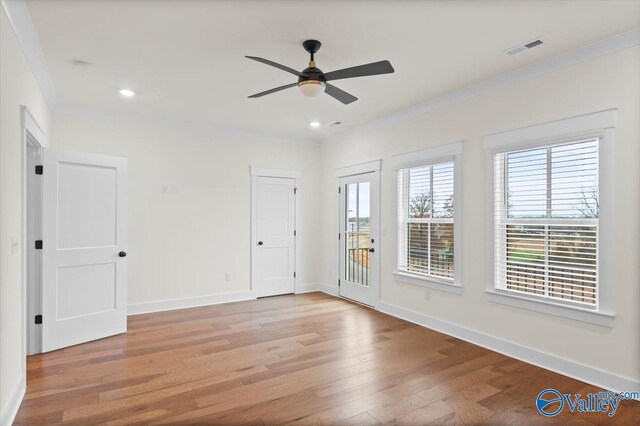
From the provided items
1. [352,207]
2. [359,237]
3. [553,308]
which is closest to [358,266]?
[359,237]

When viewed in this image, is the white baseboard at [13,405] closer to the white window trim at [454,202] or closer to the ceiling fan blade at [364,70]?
the ceiling fan blade at [364,70]

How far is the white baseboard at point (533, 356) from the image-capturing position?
285cm

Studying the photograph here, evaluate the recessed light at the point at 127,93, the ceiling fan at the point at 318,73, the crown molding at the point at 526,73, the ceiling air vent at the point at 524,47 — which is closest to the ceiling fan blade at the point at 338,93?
the ceiling fan at the point at 318,73

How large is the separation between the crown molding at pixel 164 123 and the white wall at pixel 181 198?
0.10ft

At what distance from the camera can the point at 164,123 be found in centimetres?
527

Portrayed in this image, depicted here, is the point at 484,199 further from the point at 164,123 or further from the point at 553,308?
the point at 164,123

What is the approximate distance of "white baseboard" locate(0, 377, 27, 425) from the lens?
227 centimetres

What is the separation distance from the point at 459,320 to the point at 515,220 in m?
1.29

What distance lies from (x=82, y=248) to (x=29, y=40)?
2091 mm

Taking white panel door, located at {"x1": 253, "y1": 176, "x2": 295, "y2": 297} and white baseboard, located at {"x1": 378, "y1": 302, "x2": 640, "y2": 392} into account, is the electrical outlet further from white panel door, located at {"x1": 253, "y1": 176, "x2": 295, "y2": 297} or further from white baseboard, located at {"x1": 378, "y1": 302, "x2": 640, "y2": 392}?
white panel door, located at {"x1": 253, "y1": 176, "x2": 295, "y2": 297}

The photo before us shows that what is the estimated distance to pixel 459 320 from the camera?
13.5ft

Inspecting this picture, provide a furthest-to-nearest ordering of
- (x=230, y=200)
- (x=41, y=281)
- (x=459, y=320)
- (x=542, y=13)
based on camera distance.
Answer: (x=230, y=200)
(x=459, y=320)
(x=41, y=281)
(x=542, y=13)

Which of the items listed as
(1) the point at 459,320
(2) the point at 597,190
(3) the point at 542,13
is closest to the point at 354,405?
(1) the point at 459,320

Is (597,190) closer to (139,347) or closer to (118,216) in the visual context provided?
(139,347)
